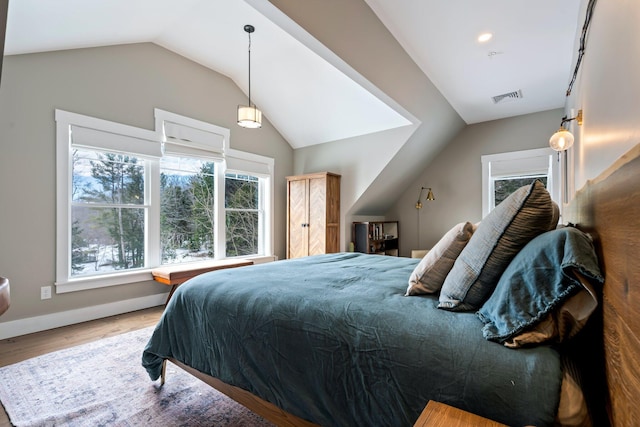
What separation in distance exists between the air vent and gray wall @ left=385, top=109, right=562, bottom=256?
718 mm

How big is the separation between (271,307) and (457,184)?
4702 mm

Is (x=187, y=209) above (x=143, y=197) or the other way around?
the other way around

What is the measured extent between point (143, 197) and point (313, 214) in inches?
94.2

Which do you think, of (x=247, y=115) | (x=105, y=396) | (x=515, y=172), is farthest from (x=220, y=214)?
(x=515, y=172)

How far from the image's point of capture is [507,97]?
4.02 meters

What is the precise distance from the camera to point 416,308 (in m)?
1.18

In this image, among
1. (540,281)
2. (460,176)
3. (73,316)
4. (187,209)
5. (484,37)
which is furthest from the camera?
(460,176)

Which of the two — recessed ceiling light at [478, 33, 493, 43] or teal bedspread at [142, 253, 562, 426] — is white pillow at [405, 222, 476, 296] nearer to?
teal bedspread at [142, 253, 562, 426]

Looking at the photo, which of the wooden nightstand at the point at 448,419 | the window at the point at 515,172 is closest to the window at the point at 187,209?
the wooden nightstand at the point at 448,419

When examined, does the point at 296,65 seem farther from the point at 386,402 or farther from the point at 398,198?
the point at 386,402

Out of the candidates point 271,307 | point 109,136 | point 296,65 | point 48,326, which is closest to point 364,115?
point 296,65

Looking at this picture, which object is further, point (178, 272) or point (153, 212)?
point (153, 212)

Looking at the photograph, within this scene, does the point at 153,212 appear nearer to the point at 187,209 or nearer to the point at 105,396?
the point at 187,209

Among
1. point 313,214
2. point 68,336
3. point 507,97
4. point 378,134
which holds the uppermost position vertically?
point 507,97
